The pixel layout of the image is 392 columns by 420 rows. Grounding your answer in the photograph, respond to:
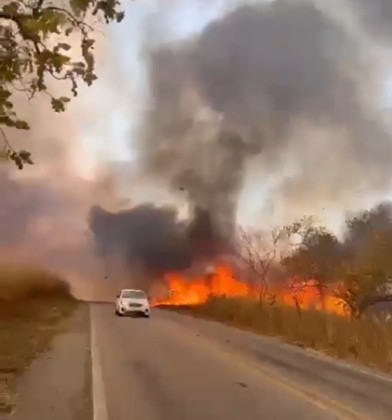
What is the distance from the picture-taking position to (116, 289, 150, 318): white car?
3778cm

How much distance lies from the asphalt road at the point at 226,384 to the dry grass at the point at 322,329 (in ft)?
5.29

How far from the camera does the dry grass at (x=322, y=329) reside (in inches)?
765

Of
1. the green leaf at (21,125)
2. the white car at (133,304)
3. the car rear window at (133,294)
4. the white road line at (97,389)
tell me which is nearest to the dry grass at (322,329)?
the white car at (133,304)

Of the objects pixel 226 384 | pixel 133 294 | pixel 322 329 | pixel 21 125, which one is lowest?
pixel 226 384

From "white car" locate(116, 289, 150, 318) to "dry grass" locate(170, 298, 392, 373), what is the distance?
168 inches

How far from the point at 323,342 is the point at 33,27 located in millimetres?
19658

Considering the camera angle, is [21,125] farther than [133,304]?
No

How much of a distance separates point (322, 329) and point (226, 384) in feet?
45.4

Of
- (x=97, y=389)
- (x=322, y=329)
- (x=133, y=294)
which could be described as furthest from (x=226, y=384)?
(x=133, y=294)

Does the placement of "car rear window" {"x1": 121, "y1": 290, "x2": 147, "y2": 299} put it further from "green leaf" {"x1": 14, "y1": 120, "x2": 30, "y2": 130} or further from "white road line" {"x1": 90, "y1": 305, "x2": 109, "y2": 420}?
"green leaf" {"x1": 14, "y1": 120, "x2": 30, "y2": 130}

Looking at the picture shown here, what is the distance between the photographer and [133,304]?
3791 cm

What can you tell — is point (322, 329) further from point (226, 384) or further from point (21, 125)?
point (21, 125)

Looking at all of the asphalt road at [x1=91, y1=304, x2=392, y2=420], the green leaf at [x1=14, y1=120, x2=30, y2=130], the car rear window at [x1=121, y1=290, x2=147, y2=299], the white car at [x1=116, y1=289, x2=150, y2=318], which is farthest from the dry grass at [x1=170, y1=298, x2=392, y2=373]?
the green leaf at [x1=14, y1=120, x2=30, y2=130]

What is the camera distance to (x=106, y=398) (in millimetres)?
10273
